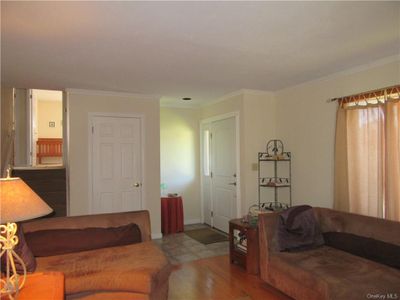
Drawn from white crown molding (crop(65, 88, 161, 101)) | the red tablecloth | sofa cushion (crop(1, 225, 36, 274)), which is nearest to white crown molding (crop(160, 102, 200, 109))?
white crown molding (crop(65, 88, 161, 101))

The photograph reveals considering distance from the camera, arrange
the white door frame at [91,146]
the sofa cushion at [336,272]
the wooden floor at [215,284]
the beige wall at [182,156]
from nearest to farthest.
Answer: the sofa cushion at [336,272] < the wooden floor at [215,284] < the white door frame at [91,146] < the beige wall at [182,156]

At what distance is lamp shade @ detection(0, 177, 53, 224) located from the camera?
1517 millimetres

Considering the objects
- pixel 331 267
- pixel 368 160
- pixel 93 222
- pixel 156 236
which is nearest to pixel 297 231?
pixel 331 267

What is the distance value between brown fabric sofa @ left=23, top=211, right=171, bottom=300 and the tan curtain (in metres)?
2.26

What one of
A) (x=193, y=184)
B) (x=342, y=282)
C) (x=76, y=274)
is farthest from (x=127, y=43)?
(x=193, y=184)

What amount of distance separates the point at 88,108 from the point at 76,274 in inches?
108

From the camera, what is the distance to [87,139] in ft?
14.3

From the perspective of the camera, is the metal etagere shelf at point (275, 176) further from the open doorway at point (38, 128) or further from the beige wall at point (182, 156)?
the open doorway at point (38, 128)

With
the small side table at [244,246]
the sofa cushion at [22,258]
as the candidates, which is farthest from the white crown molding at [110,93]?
the sofa cushion at [22,258]

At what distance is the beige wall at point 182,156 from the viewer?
567 cm

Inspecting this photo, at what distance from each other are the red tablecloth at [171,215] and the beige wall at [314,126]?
2.02m

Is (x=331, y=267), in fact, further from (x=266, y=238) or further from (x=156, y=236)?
(x=156, y=236)

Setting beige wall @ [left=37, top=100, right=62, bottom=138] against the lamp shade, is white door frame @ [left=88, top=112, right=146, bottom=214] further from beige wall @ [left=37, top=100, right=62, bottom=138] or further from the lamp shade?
beige wall @ [left=37, top=100, right=62, bottom=138]

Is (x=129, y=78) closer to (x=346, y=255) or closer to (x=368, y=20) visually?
(x=368, y=20)
